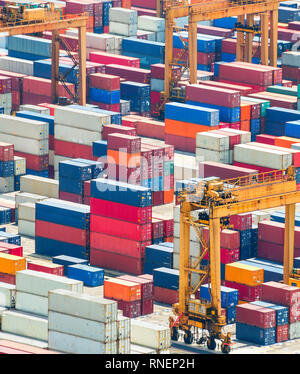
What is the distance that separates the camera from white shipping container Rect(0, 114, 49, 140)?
148 metres

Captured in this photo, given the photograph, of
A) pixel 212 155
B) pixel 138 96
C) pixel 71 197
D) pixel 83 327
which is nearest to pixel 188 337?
pixel 83 327

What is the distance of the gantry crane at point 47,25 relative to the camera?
15825 cm

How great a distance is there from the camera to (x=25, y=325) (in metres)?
110

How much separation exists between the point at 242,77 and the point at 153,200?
89.3ft

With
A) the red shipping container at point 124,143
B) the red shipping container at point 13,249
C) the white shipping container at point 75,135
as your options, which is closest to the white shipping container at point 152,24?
the white shipping container at point 75,135

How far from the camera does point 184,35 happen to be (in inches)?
7224

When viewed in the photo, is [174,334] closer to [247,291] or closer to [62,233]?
[247,291]

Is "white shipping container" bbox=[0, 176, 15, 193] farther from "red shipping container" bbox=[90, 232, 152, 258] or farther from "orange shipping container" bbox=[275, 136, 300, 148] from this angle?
"orange shipping container" bbox=[275, 136, 300, 148]

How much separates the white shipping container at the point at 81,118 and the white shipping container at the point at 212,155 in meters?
8.19

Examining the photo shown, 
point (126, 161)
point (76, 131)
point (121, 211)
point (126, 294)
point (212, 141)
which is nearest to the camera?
point (126, 294)

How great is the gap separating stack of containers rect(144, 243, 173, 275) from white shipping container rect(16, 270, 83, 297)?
13353 millimetres

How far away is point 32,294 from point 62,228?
63.0 feet

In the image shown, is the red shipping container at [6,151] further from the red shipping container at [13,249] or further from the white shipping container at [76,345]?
the white shipping container at [76,345]
